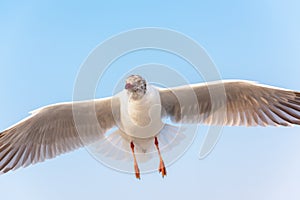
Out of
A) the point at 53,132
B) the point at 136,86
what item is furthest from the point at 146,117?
the point at 53,132

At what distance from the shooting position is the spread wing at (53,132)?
5.20m

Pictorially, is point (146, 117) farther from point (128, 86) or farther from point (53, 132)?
point (53, 132)

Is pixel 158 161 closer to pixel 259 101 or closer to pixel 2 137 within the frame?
pixel 259 101

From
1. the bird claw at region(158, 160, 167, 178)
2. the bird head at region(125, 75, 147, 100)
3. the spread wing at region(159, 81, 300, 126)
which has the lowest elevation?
the bird claw at region(158, 160, 167, 178)

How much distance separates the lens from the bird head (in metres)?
4.68

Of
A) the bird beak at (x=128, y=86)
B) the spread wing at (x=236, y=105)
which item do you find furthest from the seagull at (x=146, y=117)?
the bird beak at (x=128, y=86)

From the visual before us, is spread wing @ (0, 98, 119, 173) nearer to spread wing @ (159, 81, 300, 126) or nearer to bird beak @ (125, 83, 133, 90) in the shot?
bird beak @ (125, 83, 133, 90)

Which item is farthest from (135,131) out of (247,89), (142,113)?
(247,89)

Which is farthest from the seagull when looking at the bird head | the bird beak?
the bird beak

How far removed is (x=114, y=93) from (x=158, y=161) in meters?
1.08

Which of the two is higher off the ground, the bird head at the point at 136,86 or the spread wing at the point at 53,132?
the bird head at the point at 136,86

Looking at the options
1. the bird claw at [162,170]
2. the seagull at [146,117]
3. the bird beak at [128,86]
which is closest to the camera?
the bird beak at [128,86]

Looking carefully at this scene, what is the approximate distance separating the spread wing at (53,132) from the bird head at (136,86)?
60cm

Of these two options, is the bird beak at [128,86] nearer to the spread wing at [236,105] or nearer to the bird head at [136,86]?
the bird head at [136,86]
